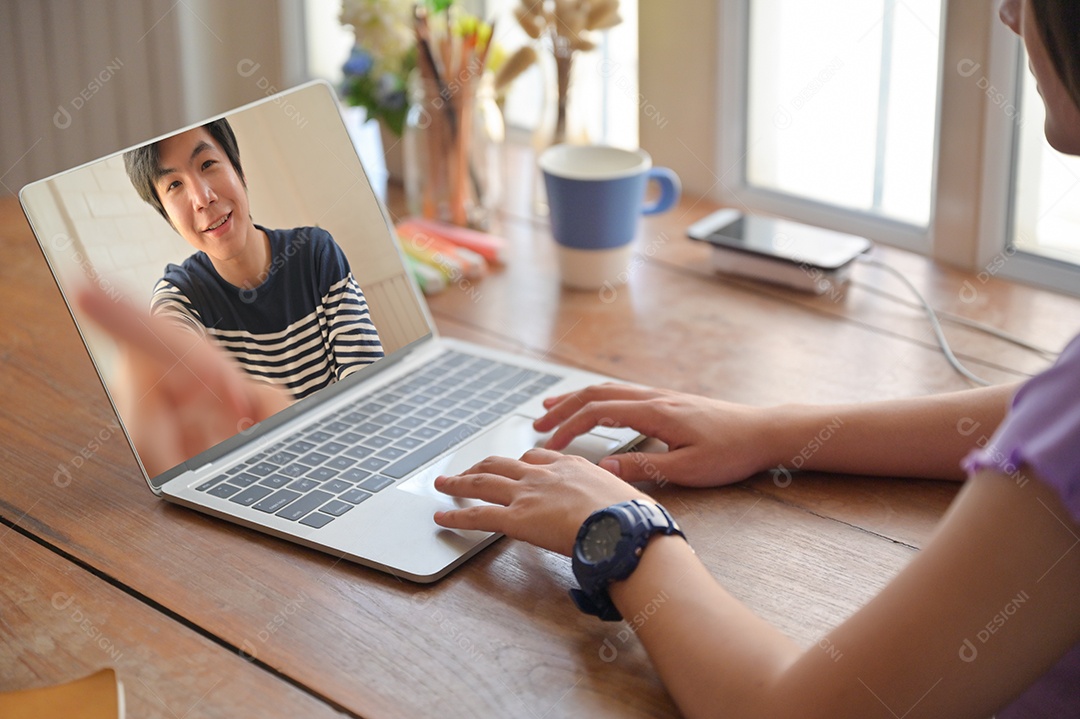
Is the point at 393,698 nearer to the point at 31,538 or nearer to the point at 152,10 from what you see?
the point at 31,538

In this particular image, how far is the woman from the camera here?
51 cm

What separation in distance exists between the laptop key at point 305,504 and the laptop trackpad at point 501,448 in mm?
60

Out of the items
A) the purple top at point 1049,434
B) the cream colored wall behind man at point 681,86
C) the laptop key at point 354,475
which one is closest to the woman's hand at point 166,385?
the laptop key at point 354,475

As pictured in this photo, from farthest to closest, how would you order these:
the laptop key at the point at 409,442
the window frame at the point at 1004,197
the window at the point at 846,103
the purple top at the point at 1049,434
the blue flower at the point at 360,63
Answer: the blue flower at the point at 360,63
the window at the point at 846,103
the window frame at the point at 1004,197
the laptop key at the point at 409,442
the purple top at the point at 1049,434

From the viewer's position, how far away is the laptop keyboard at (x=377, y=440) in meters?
0.84

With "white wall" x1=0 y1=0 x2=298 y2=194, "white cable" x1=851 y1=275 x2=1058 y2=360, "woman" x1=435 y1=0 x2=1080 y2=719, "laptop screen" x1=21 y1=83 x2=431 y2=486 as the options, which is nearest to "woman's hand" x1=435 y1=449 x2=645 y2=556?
"woman" x1=435 y1=0 x2=1080 y2=719

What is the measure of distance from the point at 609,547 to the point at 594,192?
61cm

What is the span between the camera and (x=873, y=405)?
88 cm

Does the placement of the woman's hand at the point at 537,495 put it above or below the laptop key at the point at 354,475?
above

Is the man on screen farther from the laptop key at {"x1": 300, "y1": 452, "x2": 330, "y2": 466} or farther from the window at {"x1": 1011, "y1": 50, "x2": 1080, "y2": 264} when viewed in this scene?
the window at {"x1": 1011, "y1": 50, "x2": 1080, "y2": 264}

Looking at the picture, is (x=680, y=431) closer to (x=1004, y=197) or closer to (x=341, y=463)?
(x=341, y=463)

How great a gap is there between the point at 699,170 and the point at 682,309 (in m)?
0.38

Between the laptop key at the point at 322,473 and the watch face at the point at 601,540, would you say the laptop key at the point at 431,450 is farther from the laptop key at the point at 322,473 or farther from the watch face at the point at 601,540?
the watch face at the point at 601,540

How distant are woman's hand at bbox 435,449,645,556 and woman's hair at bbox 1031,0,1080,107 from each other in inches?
14.8
